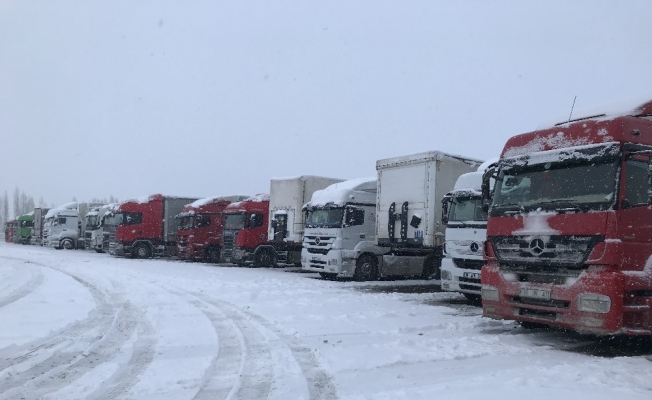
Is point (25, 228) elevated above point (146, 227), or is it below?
below

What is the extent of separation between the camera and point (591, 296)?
254 inches

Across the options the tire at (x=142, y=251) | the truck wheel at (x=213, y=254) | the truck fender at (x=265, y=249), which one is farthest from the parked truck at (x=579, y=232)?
the tire at (x=142, y=251)

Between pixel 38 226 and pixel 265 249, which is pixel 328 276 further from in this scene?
pixel 38 226

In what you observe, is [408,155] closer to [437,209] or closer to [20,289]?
[437,209]

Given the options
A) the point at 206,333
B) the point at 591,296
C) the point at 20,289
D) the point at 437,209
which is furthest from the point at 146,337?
the point at 437,209

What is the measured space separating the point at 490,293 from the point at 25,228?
48.8 m

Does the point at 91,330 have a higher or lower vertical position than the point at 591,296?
lower

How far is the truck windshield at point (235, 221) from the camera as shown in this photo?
23.0 metres

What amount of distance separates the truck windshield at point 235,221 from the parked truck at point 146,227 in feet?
16.5

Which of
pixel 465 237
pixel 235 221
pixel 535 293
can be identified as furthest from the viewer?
pixel 235 221

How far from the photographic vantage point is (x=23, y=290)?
11930 millimetres

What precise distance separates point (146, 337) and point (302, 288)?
22.9ft

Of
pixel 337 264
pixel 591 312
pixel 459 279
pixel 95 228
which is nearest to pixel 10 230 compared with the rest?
pixel 95 228

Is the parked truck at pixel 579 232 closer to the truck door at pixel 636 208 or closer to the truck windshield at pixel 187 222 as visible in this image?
the truck door at pixel 636 208
